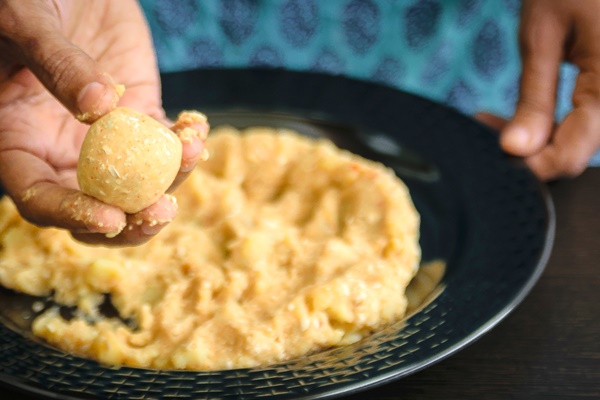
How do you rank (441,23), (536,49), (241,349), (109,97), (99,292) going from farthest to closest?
(441,23), (536,49), (99,292), (241,349), (109,97)

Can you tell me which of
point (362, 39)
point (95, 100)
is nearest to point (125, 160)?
point (95, 100)

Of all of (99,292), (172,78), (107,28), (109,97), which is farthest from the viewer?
(172,78)

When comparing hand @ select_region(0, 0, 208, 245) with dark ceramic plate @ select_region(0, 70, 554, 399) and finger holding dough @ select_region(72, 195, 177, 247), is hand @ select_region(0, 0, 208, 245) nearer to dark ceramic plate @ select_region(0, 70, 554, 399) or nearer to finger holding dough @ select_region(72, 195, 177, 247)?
finger holding dough @ select_region(72, 195, 177, 247)

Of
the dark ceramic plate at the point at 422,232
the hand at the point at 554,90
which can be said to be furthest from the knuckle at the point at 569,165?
the dark ceramic plate at the point at 422,232

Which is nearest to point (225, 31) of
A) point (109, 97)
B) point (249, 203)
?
point (249, 203)

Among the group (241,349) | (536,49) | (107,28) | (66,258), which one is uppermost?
(536,49)

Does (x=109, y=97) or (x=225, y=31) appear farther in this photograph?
(x=225, y=31)

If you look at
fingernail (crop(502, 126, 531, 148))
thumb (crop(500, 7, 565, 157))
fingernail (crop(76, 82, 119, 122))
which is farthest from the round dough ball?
thumb (crop(500, 7, 565, 157))

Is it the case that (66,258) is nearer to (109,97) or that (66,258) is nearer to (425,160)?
(109,97)
